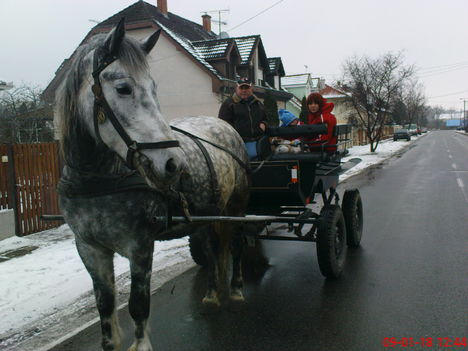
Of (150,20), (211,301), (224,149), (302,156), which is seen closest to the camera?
(224,149)

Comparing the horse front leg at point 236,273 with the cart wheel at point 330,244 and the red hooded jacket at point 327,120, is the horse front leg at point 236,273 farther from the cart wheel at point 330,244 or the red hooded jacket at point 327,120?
the red hooded jacket at point 327,120

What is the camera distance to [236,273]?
4457mm

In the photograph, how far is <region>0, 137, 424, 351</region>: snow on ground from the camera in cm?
387

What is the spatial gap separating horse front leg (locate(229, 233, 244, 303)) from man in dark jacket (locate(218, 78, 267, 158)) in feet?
3.38

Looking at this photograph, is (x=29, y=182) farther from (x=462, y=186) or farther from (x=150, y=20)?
(x=150, y=20)

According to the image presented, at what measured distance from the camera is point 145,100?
92.0 inches

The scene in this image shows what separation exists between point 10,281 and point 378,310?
4.31 meters

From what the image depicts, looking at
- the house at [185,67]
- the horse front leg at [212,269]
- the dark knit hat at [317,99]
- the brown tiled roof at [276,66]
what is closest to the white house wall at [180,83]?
the house at [185,67]

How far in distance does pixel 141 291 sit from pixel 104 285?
0.30 meters

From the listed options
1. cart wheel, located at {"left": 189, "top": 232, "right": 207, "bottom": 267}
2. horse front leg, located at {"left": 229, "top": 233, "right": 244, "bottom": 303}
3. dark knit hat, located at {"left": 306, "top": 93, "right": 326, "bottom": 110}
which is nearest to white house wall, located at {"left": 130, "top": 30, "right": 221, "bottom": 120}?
dark knit hat, located at {"left": 306, "top": 93, "right": 326, "bottom": 110}

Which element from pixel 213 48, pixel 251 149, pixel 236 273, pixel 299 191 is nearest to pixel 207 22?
pixel 213 48

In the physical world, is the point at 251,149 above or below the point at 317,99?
below

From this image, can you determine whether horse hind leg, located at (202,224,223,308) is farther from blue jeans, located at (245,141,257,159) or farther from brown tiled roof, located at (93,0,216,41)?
brown tiled roof, located at (93,0,216,41)

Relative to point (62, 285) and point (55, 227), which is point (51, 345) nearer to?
point (62, 285)
